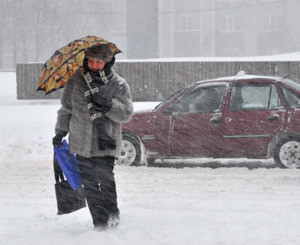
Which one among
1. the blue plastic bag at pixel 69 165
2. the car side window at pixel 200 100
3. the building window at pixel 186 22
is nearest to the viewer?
the blue plastic bag at pixel 69 165

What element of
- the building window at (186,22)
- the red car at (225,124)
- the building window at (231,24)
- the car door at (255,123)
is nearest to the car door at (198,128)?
the red car at (225,124)

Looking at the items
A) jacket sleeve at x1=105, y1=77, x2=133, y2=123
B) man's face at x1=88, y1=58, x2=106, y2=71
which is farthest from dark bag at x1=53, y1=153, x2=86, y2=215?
man's face at x1=88, y1=58, x2=106, y2=71

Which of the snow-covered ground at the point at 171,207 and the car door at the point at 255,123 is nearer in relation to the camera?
the snow-covered ground at the point at 171,207

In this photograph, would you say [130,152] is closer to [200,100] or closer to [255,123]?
[200,100]

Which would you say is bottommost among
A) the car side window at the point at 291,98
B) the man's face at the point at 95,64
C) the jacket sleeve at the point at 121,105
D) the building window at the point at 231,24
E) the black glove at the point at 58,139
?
the black glove at the point at 58,139

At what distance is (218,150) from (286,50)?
4864 cm

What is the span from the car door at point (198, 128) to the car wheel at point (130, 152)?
0.58 m

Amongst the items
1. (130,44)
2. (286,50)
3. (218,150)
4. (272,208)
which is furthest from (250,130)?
(286,50)

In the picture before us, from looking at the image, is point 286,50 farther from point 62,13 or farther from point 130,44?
point 130,44

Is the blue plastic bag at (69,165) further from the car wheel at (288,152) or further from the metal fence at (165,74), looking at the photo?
the metal fence at (165,74)

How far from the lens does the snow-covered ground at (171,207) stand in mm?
5430

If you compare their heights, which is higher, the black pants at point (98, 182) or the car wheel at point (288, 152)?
the black pants at point (98, 182)

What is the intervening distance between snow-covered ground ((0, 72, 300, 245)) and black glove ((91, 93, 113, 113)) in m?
1.12

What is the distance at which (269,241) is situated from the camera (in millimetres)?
5230
